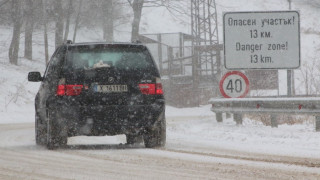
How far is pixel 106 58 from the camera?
38.2ft

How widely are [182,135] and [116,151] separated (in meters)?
4.55

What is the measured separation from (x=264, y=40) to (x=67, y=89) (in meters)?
7.17

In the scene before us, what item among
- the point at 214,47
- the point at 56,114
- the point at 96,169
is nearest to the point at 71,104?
the point at 56,114

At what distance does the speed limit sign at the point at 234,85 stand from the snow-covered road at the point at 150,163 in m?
5.33

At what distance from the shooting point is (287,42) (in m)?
17.6

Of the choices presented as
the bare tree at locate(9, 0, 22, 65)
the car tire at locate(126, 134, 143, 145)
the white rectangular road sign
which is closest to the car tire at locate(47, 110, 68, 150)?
the car tire at locate(126, 134, 143, 145)

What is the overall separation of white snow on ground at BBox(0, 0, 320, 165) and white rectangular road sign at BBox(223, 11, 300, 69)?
1.41 m

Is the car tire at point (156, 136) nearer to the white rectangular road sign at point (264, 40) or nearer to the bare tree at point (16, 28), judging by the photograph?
the white rectangular road sign at point (264, 40)

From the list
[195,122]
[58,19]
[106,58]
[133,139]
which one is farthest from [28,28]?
[106,58]

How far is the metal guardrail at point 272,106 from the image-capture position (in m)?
15.5

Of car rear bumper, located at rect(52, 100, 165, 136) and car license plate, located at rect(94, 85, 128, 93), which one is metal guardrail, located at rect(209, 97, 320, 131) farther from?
car license plate, located at rect(94, 85, 128, 93)

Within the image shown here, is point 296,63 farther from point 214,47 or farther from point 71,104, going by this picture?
point 214,47

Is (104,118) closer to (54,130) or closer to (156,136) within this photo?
(54,130)

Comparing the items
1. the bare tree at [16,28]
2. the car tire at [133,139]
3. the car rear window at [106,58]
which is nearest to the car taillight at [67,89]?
the car rear window at [106,58]
